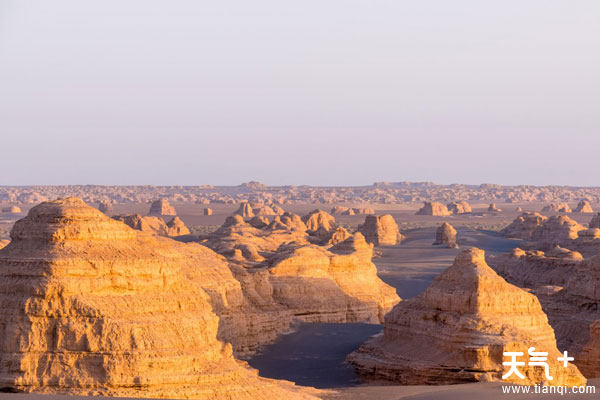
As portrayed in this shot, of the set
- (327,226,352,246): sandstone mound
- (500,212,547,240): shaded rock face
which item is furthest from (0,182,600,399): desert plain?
(500,212,547,240): shaded rock face

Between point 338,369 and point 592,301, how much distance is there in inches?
549

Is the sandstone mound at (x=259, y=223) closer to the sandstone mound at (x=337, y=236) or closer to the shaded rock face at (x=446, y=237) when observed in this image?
the sandstone mound at (x=337, y=236)

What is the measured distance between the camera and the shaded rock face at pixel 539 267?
59.8 metres

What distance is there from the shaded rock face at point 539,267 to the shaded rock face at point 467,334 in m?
24.2

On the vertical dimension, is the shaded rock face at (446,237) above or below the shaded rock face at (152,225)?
below

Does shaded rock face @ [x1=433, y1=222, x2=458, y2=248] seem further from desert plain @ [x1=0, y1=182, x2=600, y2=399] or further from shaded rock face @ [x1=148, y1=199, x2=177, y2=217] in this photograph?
shaded rock face @ [x1=148, y1=199, x2=177, y2=217]

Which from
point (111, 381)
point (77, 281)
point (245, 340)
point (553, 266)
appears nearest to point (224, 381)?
point (111, 381)

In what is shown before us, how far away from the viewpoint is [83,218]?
2703 centimetres

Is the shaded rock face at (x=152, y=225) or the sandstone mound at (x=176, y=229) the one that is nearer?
the shaded rock face at (x=152, y=225)

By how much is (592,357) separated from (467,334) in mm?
7713

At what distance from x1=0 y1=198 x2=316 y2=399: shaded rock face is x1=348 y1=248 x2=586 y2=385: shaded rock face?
8.03 metres

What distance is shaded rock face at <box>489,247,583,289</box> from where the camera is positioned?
59.8 m

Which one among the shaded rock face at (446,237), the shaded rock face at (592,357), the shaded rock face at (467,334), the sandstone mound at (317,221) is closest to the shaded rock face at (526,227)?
the shaded rock face at (446,237)

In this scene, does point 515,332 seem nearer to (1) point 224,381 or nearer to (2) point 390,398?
(2) point 390,398
